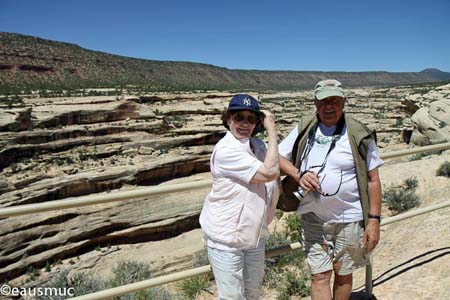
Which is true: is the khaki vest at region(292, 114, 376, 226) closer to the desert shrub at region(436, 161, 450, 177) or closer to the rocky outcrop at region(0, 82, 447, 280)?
the desert shrub at region(436, 161, 450, 177)

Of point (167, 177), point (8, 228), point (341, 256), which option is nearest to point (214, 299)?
point (341, 256)

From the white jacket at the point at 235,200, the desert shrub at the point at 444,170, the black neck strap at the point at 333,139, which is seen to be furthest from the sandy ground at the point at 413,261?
the desert shrub at the point at 444,170

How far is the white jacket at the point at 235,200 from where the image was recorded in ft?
5.90

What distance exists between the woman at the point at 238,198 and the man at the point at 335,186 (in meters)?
0.31

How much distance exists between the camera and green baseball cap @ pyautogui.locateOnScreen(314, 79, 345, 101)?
2.01 meters

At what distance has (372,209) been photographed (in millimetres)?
2057

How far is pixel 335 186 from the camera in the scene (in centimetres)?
203

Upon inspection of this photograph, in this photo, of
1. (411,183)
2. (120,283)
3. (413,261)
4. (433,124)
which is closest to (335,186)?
(413,261)

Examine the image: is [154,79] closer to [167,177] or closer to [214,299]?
[167,177]

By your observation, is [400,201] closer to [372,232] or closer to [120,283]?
[120,283]

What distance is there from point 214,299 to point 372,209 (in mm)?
3221

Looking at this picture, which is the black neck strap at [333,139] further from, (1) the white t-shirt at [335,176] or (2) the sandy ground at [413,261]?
(2) the sandy ground at [413,261]

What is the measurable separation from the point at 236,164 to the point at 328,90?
675 millimetres

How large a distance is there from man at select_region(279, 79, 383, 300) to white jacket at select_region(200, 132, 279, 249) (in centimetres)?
35
